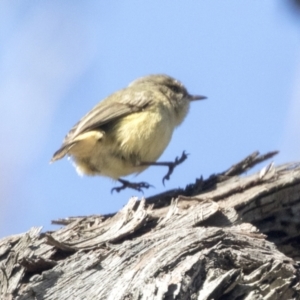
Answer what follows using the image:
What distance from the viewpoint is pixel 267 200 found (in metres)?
4.41

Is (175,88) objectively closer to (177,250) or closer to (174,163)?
(174,163)

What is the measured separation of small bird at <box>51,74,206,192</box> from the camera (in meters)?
5.93

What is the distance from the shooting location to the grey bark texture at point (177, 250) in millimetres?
3441

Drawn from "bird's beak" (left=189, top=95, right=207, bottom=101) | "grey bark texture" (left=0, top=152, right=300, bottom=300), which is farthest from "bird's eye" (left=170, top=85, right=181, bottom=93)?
"grey bark texture" (left=0, top=152, right=300, bottom=300)

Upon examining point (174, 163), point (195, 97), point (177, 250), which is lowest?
point (177, 250)

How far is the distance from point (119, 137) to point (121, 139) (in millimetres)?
25

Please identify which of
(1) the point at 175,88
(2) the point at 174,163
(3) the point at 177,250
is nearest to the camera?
(3) the point at 177,250

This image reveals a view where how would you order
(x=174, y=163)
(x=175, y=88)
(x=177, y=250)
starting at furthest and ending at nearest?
(x=175, y=88) < (x=174, y=163) < (x=177, y=250)

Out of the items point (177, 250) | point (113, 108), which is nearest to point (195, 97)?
point (113, 108)

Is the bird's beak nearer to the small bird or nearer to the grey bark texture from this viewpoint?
the small bird

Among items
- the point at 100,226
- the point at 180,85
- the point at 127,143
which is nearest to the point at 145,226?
the point at 100,226

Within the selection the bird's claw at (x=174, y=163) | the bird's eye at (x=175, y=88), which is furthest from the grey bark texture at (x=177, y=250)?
the bird's eye at (x=175, y=88)

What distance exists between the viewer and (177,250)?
3.70 meters

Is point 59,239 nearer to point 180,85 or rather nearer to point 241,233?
point 241,233
